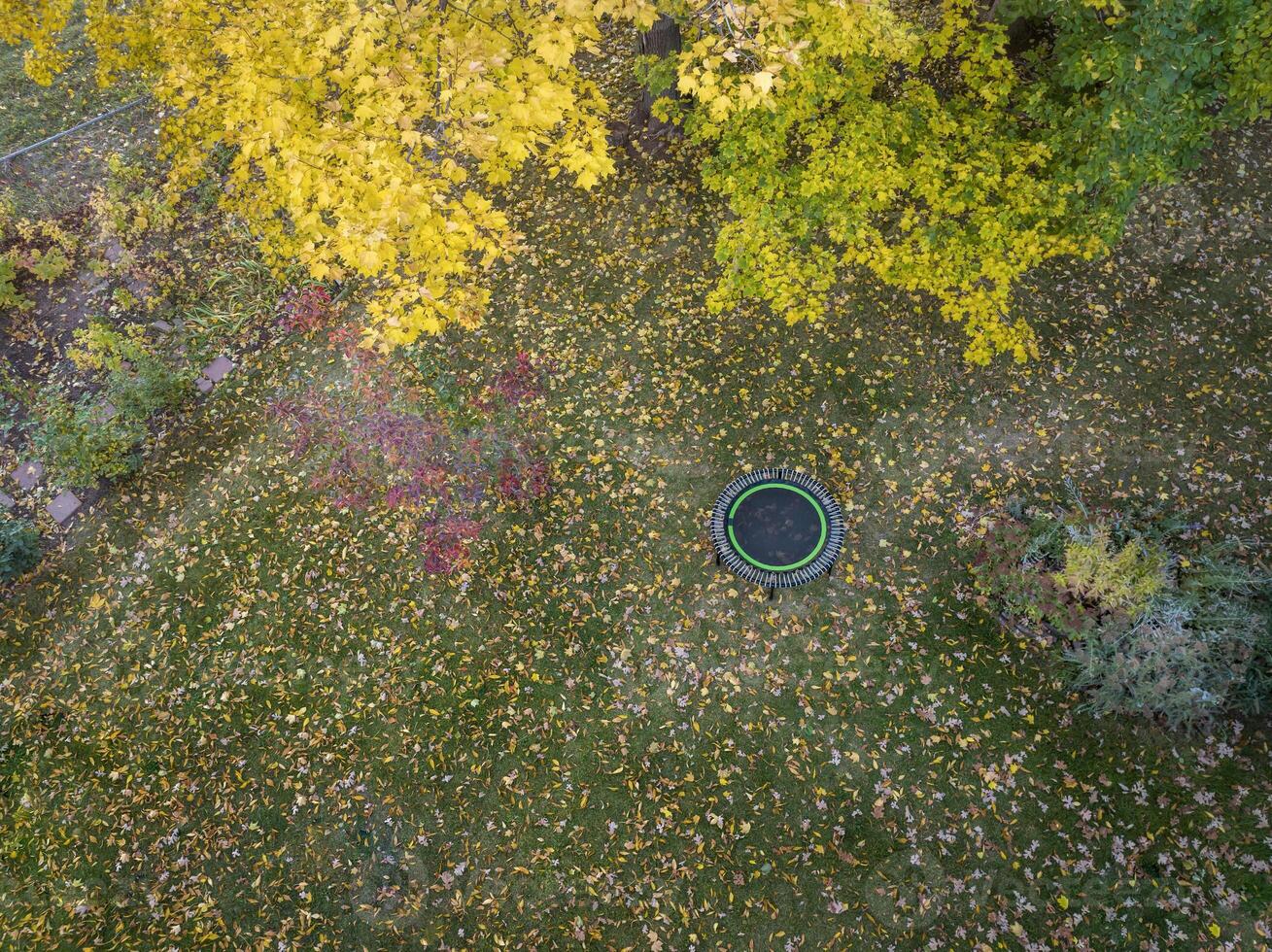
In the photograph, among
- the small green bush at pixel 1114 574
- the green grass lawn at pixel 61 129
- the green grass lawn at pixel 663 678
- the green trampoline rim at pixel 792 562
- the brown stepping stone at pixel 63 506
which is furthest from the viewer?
the green grass lawn at pixel 61 129

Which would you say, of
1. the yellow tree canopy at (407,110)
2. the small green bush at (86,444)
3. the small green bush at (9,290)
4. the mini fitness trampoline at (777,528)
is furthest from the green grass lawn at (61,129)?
the mini fitness trampoline at (777,528)

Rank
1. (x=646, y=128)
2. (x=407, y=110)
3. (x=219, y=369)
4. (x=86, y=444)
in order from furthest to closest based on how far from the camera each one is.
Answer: (x=646, y=128), (x=219, y=369), (x=86, y=444), (x=407, y=110)

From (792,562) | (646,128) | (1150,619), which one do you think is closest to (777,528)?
(792,562)

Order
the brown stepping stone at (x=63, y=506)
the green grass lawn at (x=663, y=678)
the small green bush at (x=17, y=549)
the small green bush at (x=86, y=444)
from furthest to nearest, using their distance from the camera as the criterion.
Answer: the brown stepping stone at (x=63, y=506) → the small green bush at (x=86, y=444) → the small green bush at (x=17, y=549) → the green grass lawn at (x=663, y=678)

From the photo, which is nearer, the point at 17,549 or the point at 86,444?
the point at 17,549

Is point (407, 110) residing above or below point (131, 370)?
above

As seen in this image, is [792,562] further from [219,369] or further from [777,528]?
[219,369]

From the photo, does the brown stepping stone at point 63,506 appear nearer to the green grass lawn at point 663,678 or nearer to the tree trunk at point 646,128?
the green grass lawn at point 663,678
